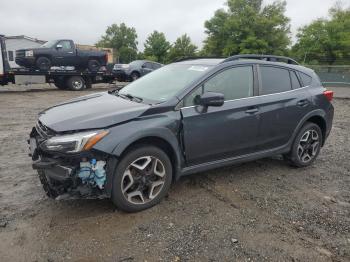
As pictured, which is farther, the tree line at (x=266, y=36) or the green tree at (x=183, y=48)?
the green tree at (x=183, y=48)

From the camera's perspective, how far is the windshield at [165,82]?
13.2ft

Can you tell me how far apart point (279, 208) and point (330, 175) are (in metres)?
1.63

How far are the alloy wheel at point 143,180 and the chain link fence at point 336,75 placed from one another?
2164 centimetres

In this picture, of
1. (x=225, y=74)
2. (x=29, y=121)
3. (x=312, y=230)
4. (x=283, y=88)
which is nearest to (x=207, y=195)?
(x=312, y=230)

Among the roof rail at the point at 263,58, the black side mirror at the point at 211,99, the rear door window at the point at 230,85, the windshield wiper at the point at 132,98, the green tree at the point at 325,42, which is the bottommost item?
the windshield wiper at the point at 132,98

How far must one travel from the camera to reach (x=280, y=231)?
10.9 feet

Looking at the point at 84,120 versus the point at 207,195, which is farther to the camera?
the point at 207,195

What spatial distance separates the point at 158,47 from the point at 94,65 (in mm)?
38185

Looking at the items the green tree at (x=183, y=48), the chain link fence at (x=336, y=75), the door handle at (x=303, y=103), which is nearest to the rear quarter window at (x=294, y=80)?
the door handle at (x=303, y=103)

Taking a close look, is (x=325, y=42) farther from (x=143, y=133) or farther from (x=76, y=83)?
(x=143, y=133)

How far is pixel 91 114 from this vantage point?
3.49 meters

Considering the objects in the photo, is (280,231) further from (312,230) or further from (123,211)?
(123,211)

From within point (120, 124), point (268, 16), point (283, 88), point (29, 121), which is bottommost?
point (29, 121)

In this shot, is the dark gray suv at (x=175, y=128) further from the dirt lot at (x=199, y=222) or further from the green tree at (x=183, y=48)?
the green tree at (x=183, y=48)
